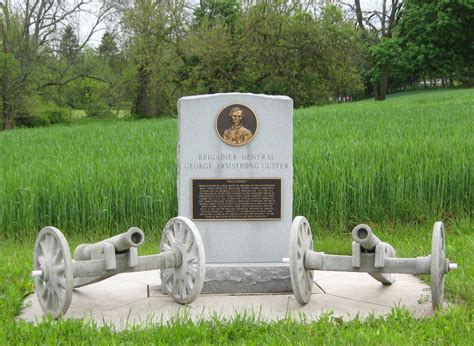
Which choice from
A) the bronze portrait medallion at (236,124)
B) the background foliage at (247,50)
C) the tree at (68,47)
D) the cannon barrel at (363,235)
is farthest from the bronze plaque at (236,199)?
the tree at (68,47)

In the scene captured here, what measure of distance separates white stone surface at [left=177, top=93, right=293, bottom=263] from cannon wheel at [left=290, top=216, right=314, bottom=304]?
2.74 ft

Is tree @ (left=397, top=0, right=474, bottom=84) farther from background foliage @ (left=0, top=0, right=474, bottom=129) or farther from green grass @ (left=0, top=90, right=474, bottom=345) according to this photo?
green grass @ (left=0, top=90, right=474, bottom=345)

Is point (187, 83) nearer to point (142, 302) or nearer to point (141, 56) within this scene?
point (141, 56)

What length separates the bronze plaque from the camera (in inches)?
246

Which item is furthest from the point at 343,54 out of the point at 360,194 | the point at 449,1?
the point at 360,194

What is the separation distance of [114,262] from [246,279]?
1496 mm

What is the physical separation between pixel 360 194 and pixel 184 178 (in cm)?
328

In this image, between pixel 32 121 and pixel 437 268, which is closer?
pixel 437 268

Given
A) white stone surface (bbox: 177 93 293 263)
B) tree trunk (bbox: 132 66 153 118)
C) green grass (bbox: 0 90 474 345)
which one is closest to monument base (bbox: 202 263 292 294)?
white stone surface (bbox: 177 93 293 263)

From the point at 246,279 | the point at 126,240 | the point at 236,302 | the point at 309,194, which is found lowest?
the point at 236,302

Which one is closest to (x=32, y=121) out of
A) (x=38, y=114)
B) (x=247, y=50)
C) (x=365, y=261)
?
(x=38, y=114)

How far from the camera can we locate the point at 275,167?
627cm

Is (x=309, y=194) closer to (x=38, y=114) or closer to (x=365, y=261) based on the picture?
(x=365, y=261)

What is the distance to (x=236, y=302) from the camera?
5.79 m
